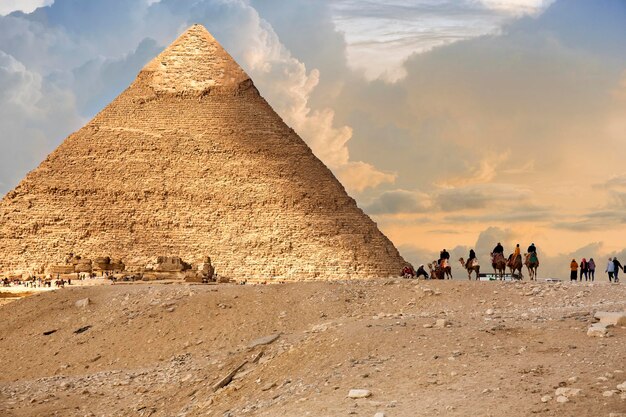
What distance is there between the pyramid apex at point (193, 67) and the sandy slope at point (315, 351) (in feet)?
165

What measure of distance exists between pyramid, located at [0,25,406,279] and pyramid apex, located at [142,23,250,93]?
0.21ft

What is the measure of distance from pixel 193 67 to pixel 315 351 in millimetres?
62138

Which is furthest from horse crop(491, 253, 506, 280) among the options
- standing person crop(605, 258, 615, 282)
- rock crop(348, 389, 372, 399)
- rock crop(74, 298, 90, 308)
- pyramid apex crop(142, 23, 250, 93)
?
pyramid apex crop(142, 23, 250, 93)

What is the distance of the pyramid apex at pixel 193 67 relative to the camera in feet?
251

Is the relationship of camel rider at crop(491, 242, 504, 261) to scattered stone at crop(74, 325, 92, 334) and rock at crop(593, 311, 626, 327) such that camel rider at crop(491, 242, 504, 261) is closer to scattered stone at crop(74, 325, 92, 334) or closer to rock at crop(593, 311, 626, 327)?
scattered stone at crop(74, 325, 92, 334)

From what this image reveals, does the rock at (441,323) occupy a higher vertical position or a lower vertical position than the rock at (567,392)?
higher

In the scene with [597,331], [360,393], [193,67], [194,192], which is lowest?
[360,393]

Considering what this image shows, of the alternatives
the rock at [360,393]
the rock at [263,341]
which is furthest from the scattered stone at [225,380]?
the rock at [360,393]

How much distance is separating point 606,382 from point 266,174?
6031 centimetres

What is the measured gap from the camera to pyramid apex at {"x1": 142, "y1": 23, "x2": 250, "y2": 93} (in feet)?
251

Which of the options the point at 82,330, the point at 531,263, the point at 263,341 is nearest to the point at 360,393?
the point at 263,341

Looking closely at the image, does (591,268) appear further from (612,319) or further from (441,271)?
(612,319)

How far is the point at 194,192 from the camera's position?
2847 inches

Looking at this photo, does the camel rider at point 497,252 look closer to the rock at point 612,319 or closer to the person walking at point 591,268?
the person walking at point 591,268
